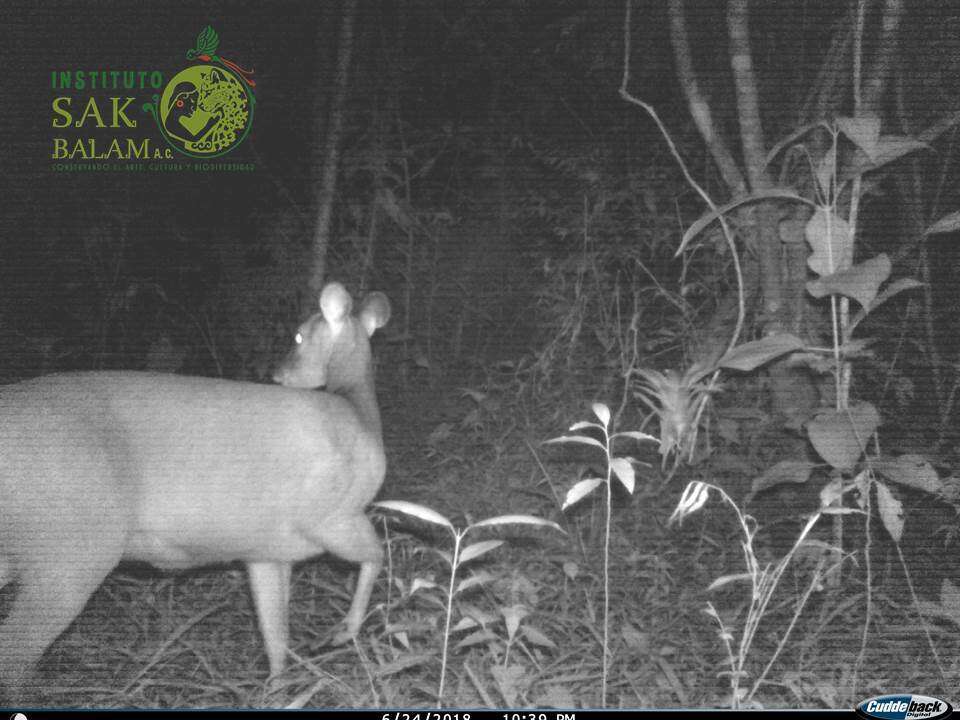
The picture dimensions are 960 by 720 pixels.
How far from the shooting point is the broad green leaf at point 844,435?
2.01 meters

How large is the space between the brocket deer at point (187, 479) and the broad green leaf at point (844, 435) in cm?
105

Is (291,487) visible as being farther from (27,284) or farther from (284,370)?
(27,284)

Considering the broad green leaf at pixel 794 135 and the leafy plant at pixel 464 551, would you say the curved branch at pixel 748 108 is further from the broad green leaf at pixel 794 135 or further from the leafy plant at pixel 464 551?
the leafy plant at pixel 464 551

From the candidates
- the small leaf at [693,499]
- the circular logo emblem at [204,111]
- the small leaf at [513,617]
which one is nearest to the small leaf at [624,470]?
the small leaf at [693,499]

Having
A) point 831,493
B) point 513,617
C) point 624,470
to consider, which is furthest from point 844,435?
point 513,617

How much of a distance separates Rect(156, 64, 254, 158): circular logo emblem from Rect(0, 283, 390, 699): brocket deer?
1.59ft

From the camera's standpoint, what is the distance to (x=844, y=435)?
2010mm

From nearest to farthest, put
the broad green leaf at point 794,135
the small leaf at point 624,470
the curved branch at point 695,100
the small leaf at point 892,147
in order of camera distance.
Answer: the small leaf at point 624,470, the small leaf at point 892,147, the broad green leaf at point 794,135, the curved branch at point 695,100

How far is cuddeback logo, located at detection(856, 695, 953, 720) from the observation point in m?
1.71

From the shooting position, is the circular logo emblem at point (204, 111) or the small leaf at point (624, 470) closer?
the small leaf at point (624, 470)

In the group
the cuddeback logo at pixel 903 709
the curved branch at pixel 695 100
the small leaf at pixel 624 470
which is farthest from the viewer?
the curved branch at pixel 695 100

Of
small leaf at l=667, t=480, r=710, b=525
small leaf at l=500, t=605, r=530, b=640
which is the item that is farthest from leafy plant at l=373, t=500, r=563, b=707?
small leaf at l=667, t=480, r=710, b=525

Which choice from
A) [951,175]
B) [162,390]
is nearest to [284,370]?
[162,390]

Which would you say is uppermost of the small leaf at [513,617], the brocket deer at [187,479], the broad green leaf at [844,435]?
the broad green leaf at [844,435]
